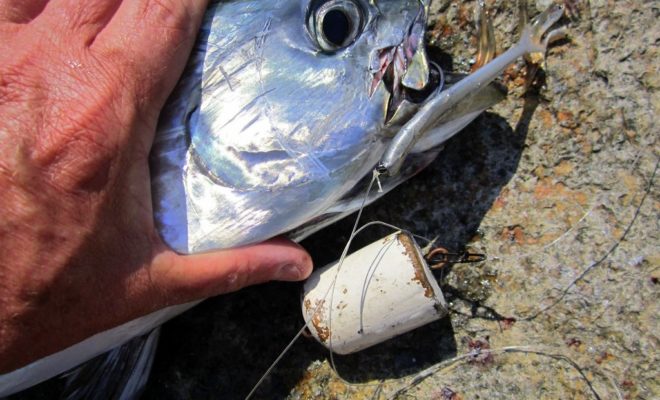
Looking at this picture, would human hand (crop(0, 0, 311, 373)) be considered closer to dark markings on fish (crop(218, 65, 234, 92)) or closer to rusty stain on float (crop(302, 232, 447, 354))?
dark markings on fish (crop(218, 65, 234, 92))

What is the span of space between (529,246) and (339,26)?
0.93m

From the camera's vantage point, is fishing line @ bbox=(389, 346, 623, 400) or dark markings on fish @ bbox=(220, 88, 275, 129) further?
fishing line @ bbox=(389, 346, 623, 400)

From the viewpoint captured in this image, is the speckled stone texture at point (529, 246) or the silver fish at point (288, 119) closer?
the silver fish at point (288, 119)

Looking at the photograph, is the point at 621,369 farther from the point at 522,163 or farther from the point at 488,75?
the point at 488,75

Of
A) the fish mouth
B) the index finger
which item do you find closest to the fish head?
the fish mouth

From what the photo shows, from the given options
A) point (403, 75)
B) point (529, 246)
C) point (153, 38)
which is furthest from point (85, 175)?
point (529, 246)

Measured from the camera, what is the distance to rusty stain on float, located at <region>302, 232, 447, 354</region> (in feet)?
5.55

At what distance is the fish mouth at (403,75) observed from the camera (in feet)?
5.25

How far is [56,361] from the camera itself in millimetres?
1794

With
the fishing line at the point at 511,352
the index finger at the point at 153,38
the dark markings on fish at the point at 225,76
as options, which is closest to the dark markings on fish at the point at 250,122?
the dark markings on fish at the point at 225,76

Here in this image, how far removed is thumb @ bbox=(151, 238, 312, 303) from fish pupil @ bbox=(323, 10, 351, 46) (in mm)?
610

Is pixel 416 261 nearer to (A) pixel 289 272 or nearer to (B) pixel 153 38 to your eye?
(A) pixel 289 272

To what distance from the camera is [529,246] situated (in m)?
1.89

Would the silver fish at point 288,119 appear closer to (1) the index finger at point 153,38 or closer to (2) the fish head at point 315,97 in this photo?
(2) the fish head at point 315,97
